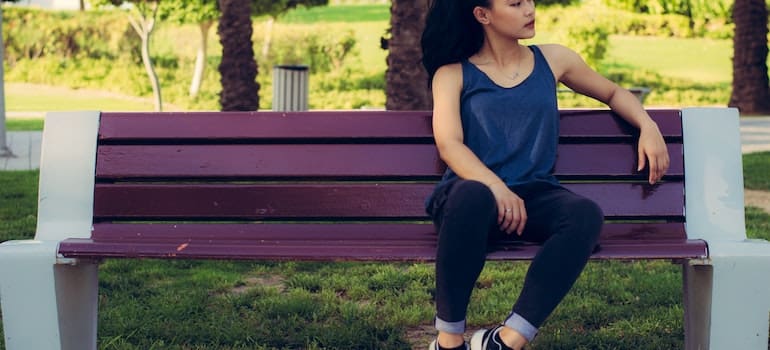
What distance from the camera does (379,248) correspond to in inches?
123

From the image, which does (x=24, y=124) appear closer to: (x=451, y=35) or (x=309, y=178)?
(x=309, y=178)

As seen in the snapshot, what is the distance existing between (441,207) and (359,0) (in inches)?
2076

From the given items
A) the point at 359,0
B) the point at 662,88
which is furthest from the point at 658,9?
the point at 359,0

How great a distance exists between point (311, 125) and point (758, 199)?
5.62 m

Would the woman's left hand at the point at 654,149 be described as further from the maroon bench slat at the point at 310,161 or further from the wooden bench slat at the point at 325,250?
the wooden bench slat at the point at 325,250

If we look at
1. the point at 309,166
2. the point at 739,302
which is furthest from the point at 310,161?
the point at 739,302

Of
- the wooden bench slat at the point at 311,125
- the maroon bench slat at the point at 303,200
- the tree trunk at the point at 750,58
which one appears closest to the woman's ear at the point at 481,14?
the wooden bench slat at the point at 311,125

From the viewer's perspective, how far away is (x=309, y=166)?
3.68m

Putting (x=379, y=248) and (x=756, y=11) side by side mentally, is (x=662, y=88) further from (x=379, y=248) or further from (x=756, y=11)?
(x=379, y=248)

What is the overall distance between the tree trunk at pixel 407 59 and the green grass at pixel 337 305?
4099 millimetres

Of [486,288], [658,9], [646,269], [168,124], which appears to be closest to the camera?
[168,124]

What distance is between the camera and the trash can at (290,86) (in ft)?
52.2

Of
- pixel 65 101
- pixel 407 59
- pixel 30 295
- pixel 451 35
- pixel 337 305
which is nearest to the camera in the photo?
pixel 30 295

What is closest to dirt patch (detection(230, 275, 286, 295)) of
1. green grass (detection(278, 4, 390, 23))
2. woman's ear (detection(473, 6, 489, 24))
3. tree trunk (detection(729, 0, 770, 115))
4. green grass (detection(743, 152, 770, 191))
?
woman's ear (detection(473, 6, 489, 24))
